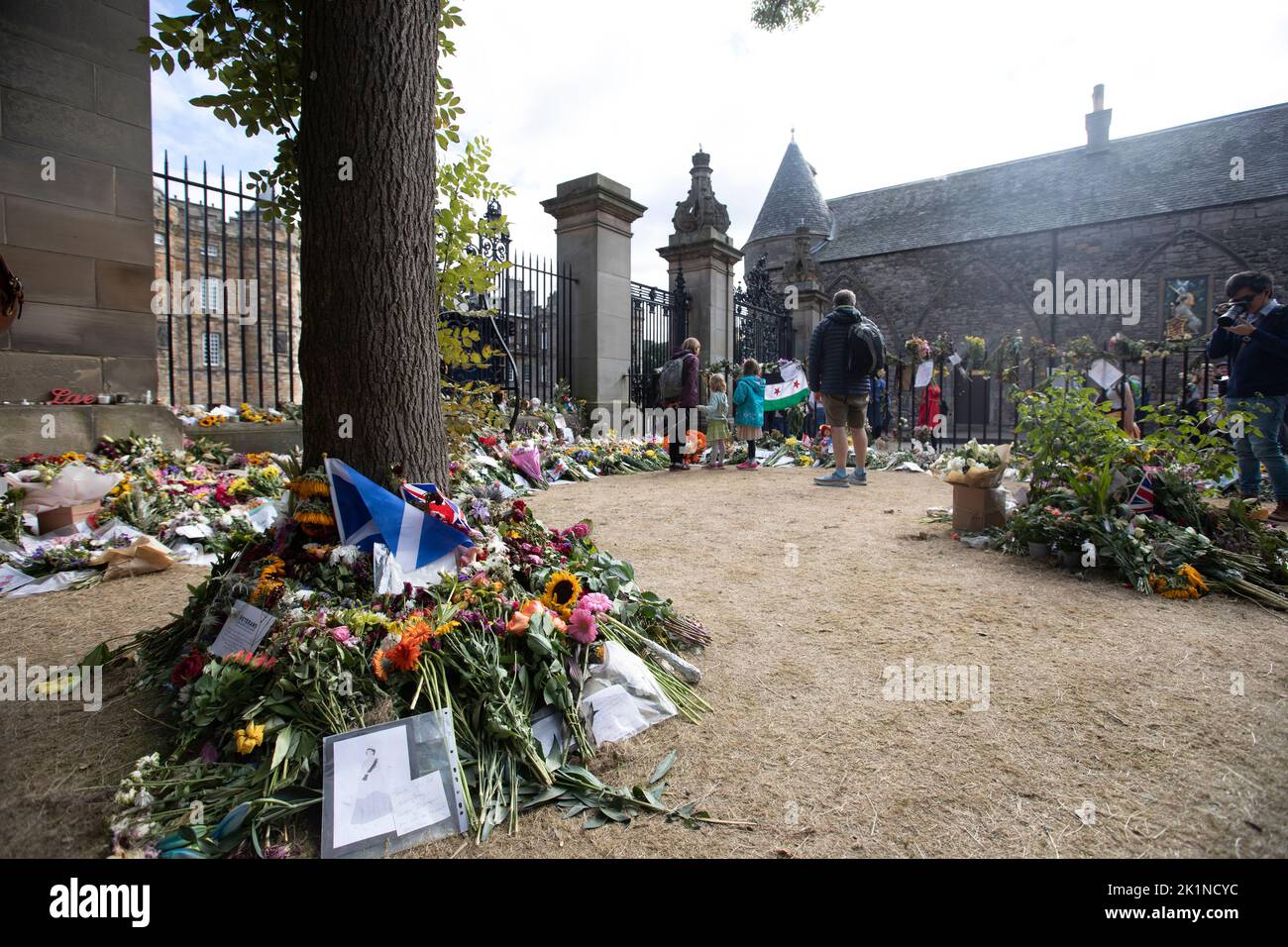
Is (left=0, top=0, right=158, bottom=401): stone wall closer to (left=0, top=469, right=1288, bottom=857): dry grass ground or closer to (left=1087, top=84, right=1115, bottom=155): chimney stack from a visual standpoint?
(left=0, top=469, right=1288, bottom=857): dry grass ground

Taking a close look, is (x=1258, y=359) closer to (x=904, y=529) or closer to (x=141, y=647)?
(x=904, y=529)

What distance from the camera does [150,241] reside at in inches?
264

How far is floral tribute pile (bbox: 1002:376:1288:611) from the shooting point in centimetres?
389

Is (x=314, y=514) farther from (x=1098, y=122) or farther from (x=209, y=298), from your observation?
(x=1098, y=122)

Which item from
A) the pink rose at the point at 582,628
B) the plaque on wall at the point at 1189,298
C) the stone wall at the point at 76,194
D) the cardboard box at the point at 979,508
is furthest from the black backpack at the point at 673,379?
the plaque on wall at the point at 1189,298

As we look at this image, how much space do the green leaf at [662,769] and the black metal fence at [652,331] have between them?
35.9 ft

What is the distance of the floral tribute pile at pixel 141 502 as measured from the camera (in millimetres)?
4328

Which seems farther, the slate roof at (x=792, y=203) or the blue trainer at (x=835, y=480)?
the slate roof at (x=792, y=203)

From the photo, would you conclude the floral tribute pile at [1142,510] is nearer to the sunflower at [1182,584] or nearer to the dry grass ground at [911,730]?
the sunflower at [1182,584]

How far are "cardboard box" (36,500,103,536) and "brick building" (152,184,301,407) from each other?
2.57m

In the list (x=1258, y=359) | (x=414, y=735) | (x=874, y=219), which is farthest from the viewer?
(x=874, y=219)

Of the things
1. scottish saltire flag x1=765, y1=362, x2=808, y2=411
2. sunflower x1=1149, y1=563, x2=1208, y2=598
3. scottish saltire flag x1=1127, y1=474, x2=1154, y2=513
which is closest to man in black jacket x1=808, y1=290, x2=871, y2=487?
scottish saltire flag x1=1127, y1=474, x2=1154, y2=513

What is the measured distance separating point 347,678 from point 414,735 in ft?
0.94

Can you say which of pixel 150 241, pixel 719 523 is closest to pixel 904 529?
pixel 719 523
